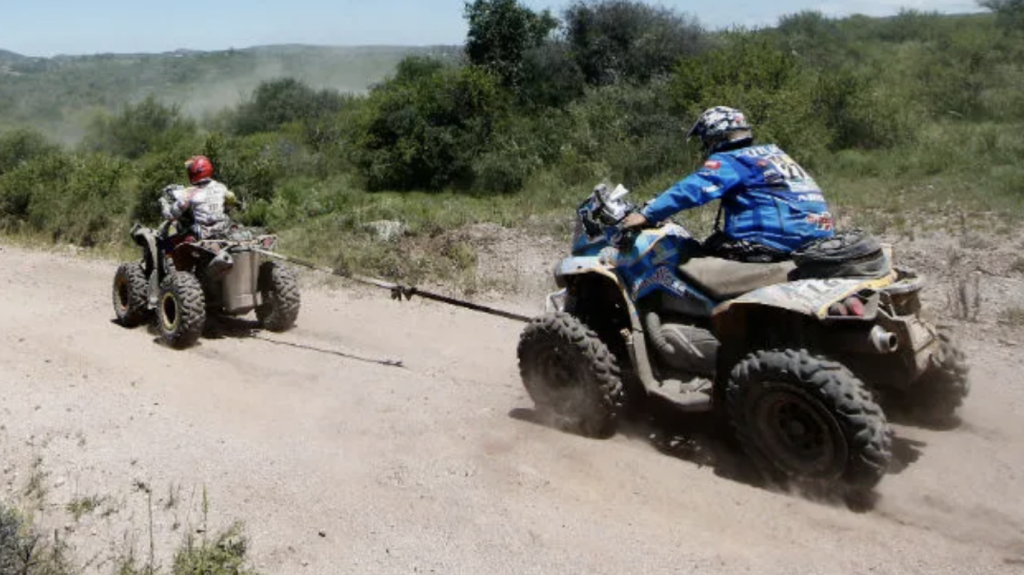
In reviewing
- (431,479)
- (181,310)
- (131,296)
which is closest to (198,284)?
(181,310)

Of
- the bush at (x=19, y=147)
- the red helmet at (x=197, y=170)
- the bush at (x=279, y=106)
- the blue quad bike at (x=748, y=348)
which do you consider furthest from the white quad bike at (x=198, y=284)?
the bush at (x=279, y=106)

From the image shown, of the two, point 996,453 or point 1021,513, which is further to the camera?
point 996,453

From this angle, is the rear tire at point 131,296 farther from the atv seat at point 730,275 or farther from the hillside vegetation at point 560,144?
the atv seat at point 730,275

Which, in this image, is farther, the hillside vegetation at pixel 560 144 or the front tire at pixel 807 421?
the hillside vegetation at pixel 560 144

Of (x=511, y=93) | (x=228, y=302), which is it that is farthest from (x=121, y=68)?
(x=228, y=302)

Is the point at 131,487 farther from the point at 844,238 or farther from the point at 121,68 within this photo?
the point at 121,68

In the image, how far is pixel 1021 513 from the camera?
5.15 m

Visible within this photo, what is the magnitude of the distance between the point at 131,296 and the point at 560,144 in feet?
36.4

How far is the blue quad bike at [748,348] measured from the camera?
17.3 feet

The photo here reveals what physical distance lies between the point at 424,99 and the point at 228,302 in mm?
13794

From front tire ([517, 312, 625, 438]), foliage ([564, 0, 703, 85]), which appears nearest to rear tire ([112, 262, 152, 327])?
front tire ([517, 312, 625, 438])

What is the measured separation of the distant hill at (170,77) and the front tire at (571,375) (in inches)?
1921

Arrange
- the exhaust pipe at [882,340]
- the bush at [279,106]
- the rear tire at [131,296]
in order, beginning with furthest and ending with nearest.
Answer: the bush at [279,106]
the rear tire at [131,296]
the exhaust pipe at [882,340]

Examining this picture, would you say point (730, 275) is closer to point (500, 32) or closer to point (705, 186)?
point (705, 186)
